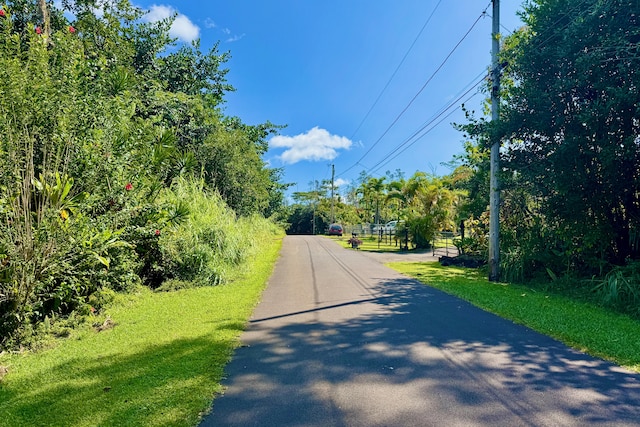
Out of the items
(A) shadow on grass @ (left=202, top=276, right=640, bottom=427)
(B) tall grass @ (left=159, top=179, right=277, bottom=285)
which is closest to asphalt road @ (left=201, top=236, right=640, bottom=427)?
(A) shadow on grass @ (left=202, top=276, right=640, bottom=427)

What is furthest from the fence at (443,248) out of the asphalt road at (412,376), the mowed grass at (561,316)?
the asphalt road at (412,376)

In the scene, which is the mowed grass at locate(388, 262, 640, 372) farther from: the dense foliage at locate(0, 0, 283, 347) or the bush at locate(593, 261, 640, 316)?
the dense foliage at locate(0, 0, 283, 347)

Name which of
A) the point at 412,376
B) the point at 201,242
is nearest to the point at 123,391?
the point at 412,376

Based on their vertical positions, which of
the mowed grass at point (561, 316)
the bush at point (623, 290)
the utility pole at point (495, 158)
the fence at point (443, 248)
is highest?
the utility pole at point (495, 158)

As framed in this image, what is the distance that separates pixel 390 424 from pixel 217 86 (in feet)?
59.3

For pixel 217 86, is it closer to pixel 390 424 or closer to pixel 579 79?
pixel 579 79

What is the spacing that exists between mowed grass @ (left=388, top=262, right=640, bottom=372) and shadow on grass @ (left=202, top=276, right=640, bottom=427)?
0.34m

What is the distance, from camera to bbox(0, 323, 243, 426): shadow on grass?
2.91 m

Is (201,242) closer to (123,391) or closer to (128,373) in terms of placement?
(128,373)

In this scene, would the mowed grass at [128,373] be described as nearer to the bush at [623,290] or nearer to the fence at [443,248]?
the bush at [623,290]

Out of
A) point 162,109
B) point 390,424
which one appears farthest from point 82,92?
point 162,109

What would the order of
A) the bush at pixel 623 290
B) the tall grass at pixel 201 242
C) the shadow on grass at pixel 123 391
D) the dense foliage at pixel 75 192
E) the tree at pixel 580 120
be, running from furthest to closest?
the tall grass at pixel 201 242 → the tree at pixel 580 120 → the bush at pixel 623 290 → the dense foliage at pixel 75 192 → the shadow on grass at pixel 123 391

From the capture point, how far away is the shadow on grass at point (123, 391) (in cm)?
291

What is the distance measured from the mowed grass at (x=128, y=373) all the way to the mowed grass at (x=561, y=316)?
173 inches
